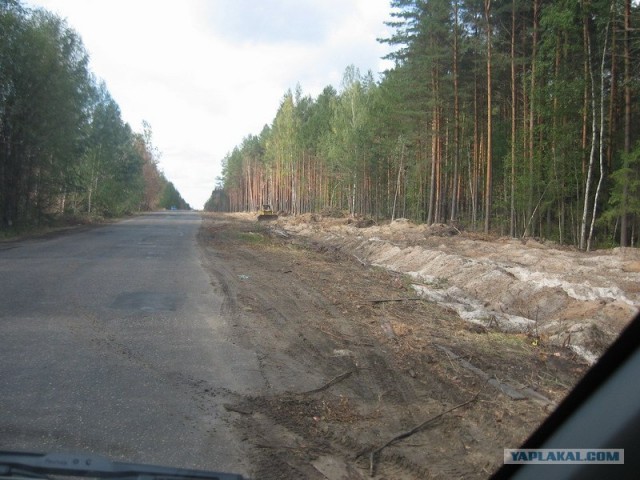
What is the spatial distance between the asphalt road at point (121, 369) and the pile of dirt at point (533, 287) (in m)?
4.70

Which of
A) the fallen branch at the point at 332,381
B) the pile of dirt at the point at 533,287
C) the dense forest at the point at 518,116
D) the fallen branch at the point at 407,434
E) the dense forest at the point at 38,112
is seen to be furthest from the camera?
the dense forest at the point at 38,112

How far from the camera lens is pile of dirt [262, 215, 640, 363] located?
25.4 ft

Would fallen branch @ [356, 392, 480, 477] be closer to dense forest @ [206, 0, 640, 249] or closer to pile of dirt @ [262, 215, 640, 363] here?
pile of dirt @ [262, 215, 640, 363]

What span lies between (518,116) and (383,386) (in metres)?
26.5

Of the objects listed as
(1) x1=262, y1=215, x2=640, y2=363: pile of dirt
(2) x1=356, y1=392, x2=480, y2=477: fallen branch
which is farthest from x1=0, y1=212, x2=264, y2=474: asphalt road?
(1) x1=262, y1=215, x2=640, y2=363: pile of dirt

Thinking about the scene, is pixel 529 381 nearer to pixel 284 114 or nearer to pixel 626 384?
pixel 626 384

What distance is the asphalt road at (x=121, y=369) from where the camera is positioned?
13.5 feet

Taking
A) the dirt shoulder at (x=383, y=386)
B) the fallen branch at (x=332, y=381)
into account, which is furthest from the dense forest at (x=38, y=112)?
the fallen branch at (x=332, y=381)

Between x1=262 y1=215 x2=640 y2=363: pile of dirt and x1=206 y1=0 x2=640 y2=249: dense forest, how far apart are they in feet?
25.8

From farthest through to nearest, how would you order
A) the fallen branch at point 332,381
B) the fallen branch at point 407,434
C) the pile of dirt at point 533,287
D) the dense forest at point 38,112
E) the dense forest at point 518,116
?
1. the dense forest at point 38,112
2. the dense forest at point 518,116
3. the pile of dirt at point 533,287
4. the fallen branch at point 332,381
5. the fallen branch at point 407,434

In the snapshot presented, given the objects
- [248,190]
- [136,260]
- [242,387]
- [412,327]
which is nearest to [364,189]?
[136,260]

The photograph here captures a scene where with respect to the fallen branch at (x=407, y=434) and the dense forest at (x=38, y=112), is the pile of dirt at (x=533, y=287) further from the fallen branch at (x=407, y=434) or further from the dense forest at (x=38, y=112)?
the dense forest at (x=38, y=112)

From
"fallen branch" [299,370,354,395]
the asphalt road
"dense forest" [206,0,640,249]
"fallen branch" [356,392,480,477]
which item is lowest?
"fallen branch" [356,392,480,477]

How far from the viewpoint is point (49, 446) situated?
13.0 ft
